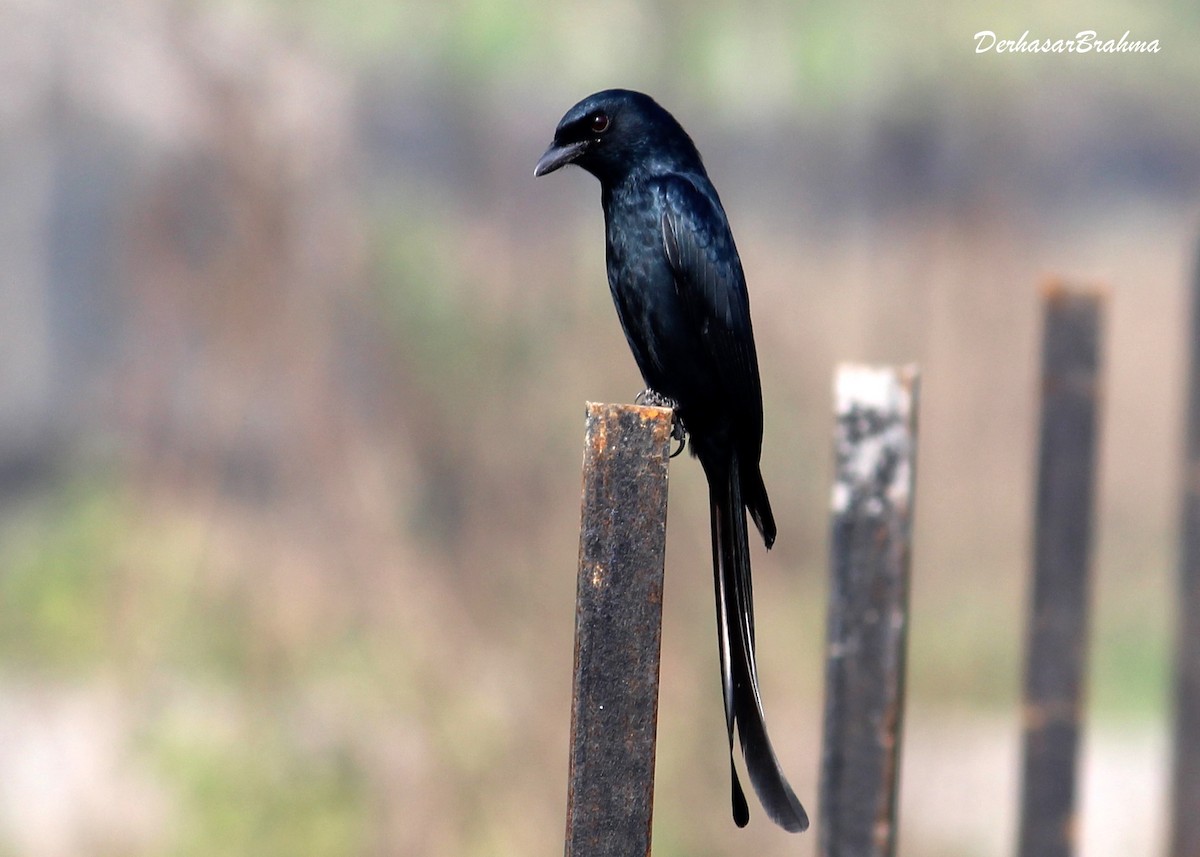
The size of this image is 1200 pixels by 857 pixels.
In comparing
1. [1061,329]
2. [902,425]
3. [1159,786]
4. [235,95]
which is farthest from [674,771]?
[235,95]

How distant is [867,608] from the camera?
2.96 m

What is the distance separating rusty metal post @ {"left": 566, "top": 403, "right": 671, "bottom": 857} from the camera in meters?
1.77

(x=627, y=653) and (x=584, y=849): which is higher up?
(x=627, y=653)

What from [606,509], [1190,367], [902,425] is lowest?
[606,509]

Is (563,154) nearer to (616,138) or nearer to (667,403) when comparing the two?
(616,138)

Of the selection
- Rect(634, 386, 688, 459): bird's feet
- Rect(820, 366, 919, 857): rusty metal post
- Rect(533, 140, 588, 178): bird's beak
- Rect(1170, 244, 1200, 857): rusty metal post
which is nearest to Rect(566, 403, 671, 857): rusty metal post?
Rect(634, 386, 688, 459): bird's feet

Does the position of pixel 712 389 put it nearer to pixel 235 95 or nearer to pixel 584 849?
pixel 584 849

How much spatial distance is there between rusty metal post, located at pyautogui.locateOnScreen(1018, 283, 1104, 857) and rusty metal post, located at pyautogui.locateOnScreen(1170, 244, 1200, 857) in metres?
0.33

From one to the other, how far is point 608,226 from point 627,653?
1258 millimetres

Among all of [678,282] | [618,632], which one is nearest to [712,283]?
[678,282]

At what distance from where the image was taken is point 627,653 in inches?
70.2

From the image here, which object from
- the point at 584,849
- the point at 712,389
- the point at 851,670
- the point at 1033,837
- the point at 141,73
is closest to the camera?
the point at 584,849

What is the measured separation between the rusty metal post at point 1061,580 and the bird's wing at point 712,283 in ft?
5.20

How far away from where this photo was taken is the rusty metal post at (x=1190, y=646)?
3.86 m
